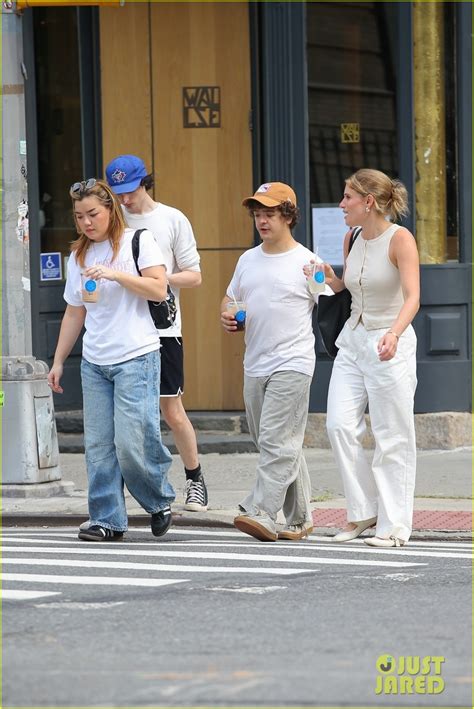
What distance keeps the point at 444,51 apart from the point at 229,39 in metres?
1.64

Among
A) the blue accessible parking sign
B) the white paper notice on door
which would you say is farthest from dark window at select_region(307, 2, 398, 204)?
the blue accessible parking sign

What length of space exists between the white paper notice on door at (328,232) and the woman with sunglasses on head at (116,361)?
4.02m

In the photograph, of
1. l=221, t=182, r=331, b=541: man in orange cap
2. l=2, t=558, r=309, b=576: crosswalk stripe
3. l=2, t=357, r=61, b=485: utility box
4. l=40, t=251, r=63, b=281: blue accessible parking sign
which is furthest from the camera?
l=40, t=251, r=63, b=281: blue accessible parking sign

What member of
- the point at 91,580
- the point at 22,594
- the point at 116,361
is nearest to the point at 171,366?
the point at 116,361

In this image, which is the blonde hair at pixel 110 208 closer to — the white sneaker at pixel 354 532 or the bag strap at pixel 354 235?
the bag strap at pixel 354 235

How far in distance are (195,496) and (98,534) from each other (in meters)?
1.23

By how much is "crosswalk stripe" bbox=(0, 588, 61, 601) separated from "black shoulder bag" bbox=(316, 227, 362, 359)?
8.51 feet

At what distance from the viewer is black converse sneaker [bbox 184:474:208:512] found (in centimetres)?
920

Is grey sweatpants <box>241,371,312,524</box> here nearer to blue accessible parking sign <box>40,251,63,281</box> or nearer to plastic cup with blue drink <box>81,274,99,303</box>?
plastic cup with blue drink <box>81,274,99,303</box>

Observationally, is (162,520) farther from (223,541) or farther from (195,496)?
(195,496)

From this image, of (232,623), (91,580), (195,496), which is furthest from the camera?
(195,496)

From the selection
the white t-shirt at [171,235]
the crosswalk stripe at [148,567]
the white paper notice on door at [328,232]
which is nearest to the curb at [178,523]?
the white t-shirt at [171,235]

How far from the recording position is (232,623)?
5680mm

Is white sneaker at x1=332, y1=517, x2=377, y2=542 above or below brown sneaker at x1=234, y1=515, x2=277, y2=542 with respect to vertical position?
below
